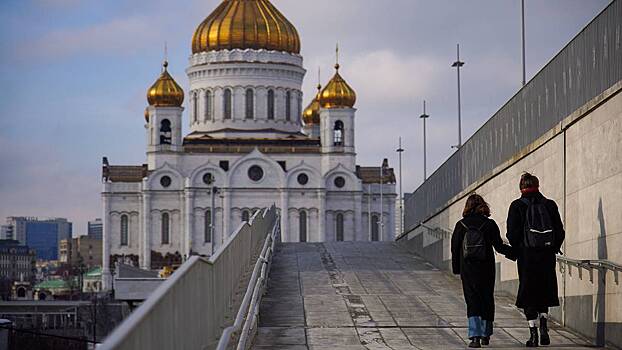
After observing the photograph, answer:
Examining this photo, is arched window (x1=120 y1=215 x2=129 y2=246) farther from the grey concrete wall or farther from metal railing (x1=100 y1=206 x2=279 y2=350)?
metal railing (x1=100 y1=206 x2=279 y2=350)

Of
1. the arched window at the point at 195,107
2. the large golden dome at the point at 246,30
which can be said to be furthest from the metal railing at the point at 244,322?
the arched window at the point at 195,107

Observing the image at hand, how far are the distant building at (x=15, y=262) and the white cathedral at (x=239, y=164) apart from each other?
109 feet

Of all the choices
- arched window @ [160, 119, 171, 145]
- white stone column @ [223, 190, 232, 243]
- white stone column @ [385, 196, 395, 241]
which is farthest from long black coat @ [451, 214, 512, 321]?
white stone column @ [385, 196, 395, 241]

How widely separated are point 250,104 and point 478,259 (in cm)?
10779

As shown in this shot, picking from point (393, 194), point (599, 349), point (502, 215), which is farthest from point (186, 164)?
point (599, 349)

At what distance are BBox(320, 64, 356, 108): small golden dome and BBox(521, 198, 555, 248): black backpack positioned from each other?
10580 centimetres

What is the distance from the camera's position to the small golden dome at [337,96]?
121438mm

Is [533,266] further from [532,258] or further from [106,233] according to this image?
[106,233]

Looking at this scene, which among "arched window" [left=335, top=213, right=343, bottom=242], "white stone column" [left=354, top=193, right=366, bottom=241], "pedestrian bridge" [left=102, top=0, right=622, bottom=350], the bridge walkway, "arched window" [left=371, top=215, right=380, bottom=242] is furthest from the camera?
"arched window" [left=371, top=215, right=380, bottom=242]

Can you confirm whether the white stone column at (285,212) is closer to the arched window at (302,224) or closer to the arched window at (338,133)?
the arched window at (302,224)

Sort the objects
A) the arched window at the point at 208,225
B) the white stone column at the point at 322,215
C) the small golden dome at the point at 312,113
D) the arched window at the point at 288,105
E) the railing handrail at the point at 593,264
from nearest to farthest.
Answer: the railing handrail at the point at 593,264, the arched window at the point at 208,225, the white stone column at the point at 322,215, the arched window at the point at 288,105, the small golden dome at the point at 312,113

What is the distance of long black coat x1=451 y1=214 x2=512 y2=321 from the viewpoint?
15.7 metres

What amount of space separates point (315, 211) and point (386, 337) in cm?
10366

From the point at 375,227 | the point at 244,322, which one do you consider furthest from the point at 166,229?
the point at 244,322
